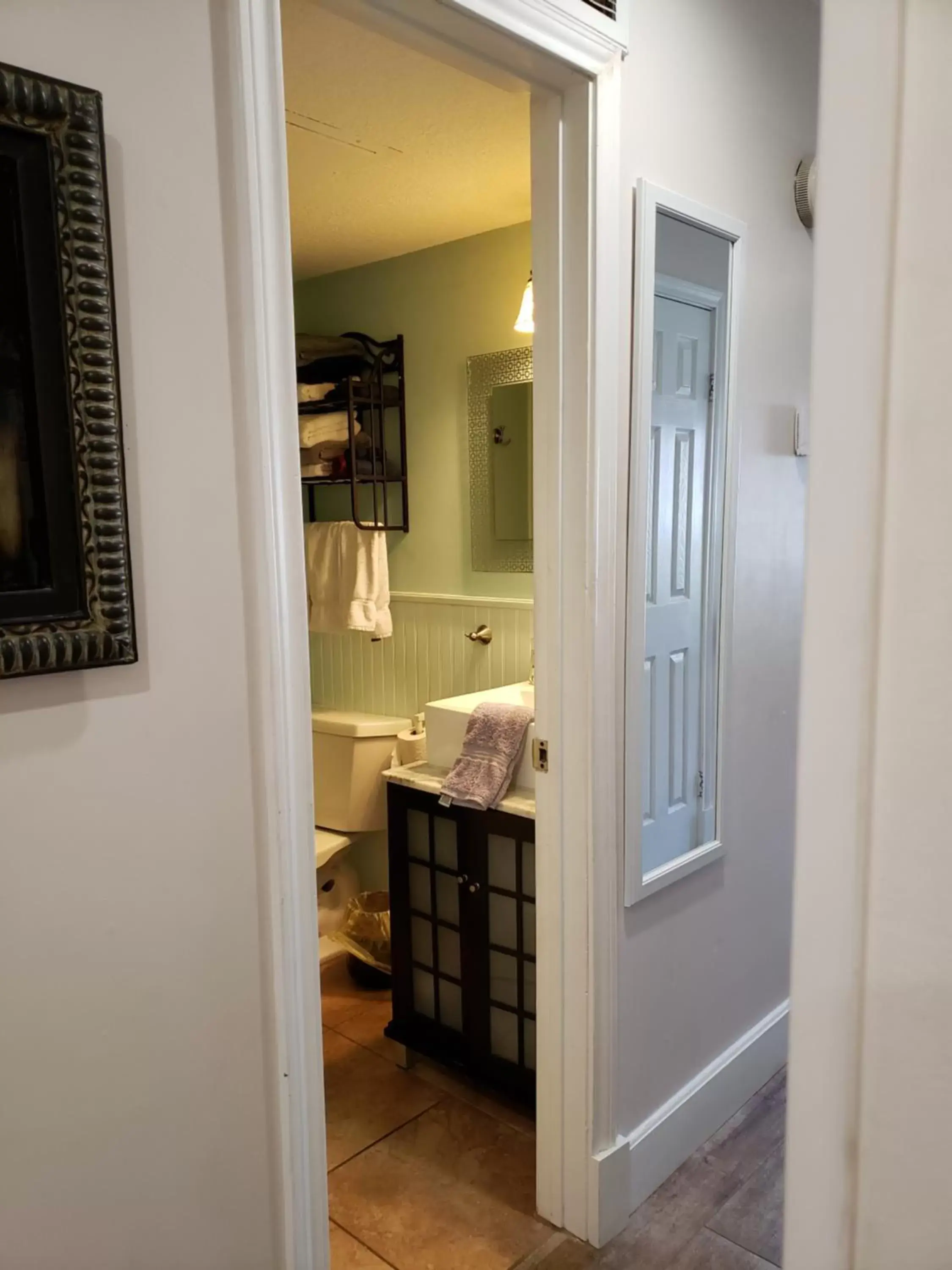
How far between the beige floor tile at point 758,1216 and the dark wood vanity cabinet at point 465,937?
474 mm

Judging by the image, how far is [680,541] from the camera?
190 centimetres

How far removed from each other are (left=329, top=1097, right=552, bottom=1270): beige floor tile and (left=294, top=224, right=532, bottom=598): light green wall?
1.49 m

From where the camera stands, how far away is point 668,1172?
6.34 ft

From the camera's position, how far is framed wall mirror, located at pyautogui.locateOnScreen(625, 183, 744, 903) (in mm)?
1718

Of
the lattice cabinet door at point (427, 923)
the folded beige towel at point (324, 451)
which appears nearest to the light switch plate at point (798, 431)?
the lattice cabinet door at point (427, 923)

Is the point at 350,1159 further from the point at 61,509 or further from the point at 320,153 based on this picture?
the point at 320,153

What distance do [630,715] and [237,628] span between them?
90 centimetres

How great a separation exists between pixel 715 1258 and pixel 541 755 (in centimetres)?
101

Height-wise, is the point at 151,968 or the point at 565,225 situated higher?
the point at 565,225

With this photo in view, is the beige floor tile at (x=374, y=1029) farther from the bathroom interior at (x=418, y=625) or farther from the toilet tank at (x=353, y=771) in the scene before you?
the toilet tank at (x=353, y=771)

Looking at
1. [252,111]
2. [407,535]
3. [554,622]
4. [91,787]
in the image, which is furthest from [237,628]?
[407,535]

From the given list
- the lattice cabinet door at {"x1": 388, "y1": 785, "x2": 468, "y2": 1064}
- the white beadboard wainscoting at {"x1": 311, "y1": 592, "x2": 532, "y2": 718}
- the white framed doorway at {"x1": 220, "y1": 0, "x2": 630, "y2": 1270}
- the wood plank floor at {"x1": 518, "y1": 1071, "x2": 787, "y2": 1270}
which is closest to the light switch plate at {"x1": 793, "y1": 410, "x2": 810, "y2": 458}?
the white framed doorway at {"x1": 220, "y1": 0, "x2": 630, "y2": 1270}

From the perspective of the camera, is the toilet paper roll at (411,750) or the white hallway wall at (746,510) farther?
the toilet paper roll at (411,750)

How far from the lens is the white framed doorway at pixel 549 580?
3.45ft
